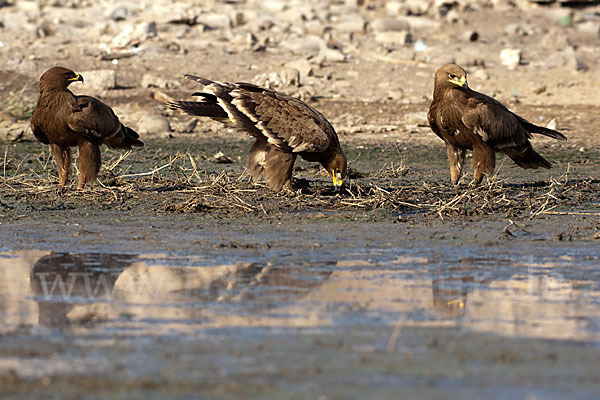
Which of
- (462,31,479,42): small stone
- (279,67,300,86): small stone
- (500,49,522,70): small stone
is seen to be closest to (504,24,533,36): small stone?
(462,31,479,42): small stone

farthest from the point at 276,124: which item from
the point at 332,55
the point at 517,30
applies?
the point at 517,30

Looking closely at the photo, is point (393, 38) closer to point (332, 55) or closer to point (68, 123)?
point (332, 55)

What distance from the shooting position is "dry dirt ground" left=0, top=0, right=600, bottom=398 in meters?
4.03

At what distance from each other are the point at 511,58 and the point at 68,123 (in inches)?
501

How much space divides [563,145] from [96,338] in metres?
10.8

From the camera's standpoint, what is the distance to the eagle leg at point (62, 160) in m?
9.63

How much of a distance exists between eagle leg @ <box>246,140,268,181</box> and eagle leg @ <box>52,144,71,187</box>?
5.37 ft

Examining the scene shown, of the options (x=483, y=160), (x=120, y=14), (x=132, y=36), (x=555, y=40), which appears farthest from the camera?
(x=555, y=40)

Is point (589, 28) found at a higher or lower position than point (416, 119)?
lower

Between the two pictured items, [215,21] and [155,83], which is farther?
[215,21]

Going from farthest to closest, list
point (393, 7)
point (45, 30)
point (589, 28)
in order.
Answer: point (589, 28) → point (393, 7) → point (45, 30)

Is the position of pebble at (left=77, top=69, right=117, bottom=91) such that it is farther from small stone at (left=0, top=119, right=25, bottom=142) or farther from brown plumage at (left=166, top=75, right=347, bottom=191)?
brown plumage at (left=166, top=75, right=347, bottom=191)

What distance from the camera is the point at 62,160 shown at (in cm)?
966

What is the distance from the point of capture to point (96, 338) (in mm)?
4477
